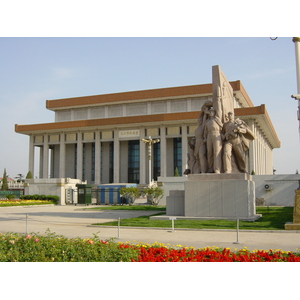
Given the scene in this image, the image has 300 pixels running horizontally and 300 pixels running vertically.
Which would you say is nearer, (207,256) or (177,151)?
(207,256)

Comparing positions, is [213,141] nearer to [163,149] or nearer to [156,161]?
[163,149]

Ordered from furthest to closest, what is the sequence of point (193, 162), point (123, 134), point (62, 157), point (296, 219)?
point (62, 157), point (123, 134), point (193, 162), point (296, 219)

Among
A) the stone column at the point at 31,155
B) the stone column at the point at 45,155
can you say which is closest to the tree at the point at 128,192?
the stone column at the point at 45,155

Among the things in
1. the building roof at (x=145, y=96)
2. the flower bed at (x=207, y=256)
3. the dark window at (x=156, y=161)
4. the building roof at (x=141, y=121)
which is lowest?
the flower bed at (x=207, y=256)

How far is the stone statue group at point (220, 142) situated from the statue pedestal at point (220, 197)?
0.67 m

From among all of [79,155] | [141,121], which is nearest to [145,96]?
[141,121]

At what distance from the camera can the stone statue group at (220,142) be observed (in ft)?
57.8

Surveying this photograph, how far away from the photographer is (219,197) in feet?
55.5

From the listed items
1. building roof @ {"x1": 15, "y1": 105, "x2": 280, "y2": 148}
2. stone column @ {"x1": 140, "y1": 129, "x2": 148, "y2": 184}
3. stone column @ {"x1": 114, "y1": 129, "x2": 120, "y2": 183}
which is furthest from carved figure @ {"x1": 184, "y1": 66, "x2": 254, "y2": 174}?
stone column @ {"x1": 114, "y1": 129, "x2": 120, "y2": 183}

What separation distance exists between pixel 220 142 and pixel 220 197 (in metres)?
2.72

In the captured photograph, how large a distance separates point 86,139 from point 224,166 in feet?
147

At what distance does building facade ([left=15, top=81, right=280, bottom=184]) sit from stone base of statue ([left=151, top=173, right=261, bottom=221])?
35.2 metres

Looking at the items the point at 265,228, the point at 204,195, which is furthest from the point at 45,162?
the point at 265,228

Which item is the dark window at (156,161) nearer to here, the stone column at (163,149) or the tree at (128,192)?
the stone column at (163,149)
